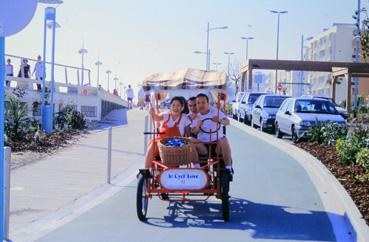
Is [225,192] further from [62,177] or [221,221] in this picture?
[62,177]

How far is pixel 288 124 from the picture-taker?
67.2ft

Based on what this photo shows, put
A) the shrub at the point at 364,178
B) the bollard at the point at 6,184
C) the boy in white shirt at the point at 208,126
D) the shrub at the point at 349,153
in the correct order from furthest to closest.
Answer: the shrub at the point at 349,153 → the shrub at the point at 364,178 → the boy in white shirt at the point at 208,126 → the bollard at the point at 6,184

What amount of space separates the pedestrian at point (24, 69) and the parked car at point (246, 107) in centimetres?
1064

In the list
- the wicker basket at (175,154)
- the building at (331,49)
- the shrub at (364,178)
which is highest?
the building at (331,49)

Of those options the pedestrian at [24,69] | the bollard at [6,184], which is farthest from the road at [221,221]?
the pedestrian at [24,69]

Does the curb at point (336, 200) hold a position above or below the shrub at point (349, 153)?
below

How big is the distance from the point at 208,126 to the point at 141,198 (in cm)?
161

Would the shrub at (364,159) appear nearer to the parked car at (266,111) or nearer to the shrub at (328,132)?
the shrub at (328,132)

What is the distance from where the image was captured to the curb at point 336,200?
7471 millimetres

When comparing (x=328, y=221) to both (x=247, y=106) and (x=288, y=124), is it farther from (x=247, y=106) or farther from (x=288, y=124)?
(x=247, y=106)

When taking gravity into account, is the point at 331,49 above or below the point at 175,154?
above

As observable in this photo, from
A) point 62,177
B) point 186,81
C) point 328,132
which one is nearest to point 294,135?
point 328,132

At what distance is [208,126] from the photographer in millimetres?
9070

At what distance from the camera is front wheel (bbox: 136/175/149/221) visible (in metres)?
8.13
